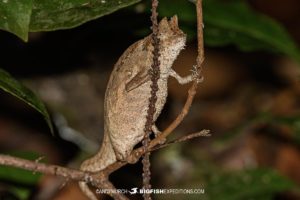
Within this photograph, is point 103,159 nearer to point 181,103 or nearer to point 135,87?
point 135,87

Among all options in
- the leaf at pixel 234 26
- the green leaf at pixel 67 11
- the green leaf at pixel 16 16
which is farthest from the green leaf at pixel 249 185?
the green leaf at pixel 16 16

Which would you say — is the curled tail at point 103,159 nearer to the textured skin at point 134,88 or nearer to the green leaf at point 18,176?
the textured skin at point 134,88

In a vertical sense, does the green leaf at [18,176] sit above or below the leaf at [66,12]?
below

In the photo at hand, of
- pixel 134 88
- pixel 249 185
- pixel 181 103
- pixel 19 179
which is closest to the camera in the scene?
pixel 134 88

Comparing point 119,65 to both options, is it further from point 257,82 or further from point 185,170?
point 257,82

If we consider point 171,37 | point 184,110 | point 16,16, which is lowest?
point 184,110

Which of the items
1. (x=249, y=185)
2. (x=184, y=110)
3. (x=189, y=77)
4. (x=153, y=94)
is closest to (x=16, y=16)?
(x=153, y=94)

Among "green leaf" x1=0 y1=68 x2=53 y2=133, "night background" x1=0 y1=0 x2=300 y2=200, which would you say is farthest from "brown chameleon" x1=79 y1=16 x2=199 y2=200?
"night background" x1=0 y1=0 x2=300 y2=200
